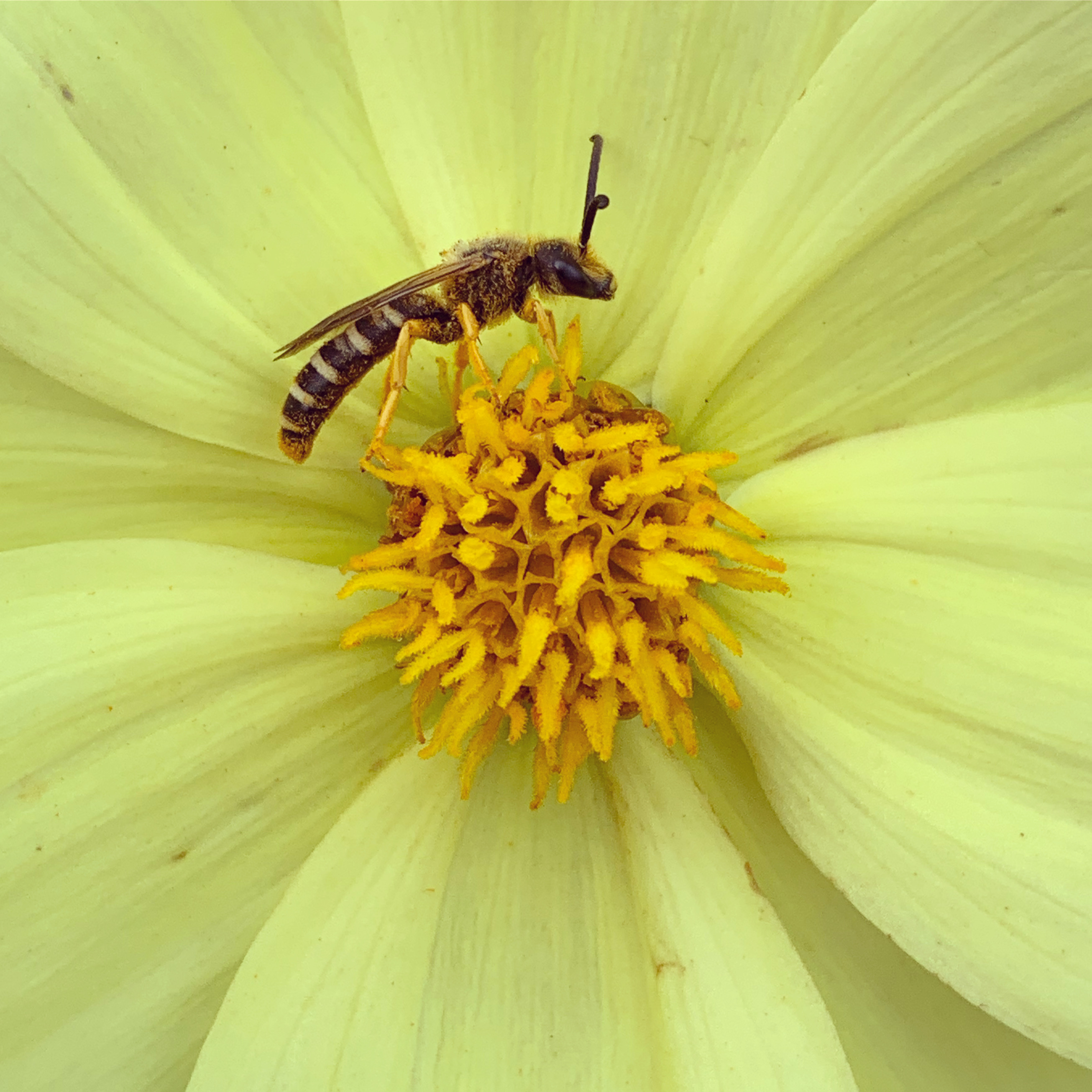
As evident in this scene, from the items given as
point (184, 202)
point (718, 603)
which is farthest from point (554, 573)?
point (184, 202)

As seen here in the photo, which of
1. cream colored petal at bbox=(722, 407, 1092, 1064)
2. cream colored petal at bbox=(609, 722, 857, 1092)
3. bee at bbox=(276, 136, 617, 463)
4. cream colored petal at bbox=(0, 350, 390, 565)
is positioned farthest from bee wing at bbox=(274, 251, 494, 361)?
cream colored petal at bbox=(609, 722, 857, 1092)

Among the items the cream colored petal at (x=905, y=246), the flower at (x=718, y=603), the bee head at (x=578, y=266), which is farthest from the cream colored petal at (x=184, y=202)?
the cream colored petal at (x=905, y=246)

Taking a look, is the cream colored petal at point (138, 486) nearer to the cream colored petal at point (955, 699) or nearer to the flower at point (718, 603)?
the flower at point (718, 603)

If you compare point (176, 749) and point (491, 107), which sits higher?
point (491, 107)

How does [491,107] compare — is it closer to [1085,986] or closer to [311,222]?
[311,222]

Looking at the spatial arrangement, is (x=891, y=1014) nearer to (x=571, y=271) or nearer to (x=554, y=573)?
(x=554, y=573)

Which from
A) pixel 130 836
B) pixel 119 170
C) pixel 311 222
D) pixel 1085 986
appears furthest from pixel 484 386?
pixel 1085 986

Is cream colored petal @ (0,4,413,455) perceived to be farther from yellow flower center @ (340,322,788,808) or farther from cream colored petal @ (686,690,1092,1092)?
cream colored petal @ (686,690,1092,1092)
